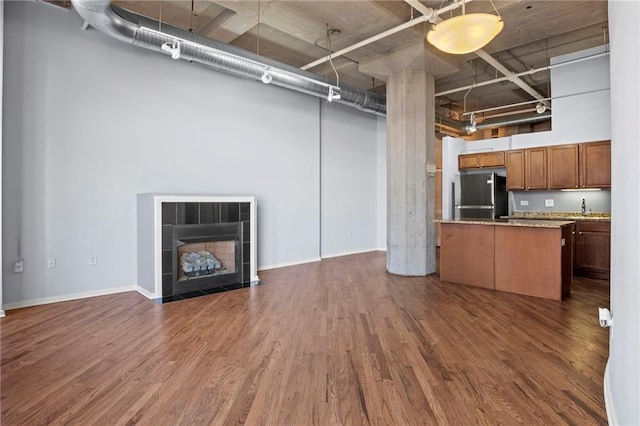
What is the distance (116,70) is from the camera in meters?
4.58

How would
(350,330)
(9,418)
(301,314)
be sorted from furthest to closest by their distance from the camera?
(301,314) → (350,330) → (9,418)

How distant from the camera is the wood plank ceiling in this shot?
14.1 ft

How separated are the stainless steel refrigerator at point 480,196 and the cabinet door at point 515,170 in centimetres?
30

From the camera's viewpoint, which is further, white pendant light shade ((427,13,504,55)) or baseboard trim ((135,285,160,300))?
baseboard trim ((135,285,160,300))

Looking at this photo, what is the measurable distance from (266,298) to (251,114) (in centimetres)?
332

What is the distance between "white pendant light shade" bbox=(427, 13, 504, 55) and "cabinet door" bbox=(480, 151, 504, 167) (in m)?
4.62

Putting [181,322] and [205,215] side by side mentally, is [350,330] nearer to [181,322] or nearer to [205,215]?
[181,322]

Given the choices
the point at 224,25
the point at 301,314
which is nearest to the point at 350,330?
the point at 301,314

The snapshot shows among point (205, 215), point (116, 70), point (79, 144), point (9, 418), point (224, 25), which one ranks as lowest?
point (9, 418)

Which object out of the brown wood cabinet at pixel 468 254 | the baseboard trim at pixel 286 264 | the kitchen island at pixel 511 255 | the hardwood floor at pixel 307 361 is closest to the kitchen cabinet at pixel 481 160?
the kitchen island at pixel 511 255

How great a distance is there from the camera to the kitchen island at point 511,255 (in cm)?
427

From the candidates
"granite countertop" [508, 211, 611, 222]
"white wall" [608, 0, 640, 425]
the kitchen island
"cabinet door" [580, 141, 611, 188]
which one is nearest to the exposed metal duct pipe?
the kitchen island

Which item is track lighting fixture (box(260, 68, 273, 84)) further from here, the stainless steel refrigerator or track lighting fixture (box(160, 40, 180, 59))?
the stainless steel refrigerator

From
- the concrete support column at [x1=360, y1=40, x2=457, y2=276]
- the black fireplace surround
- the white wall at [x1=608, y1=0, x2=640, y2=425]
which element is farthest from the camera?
the concrete support column at [x1=360, y1=40, x2=457, y2=276]
